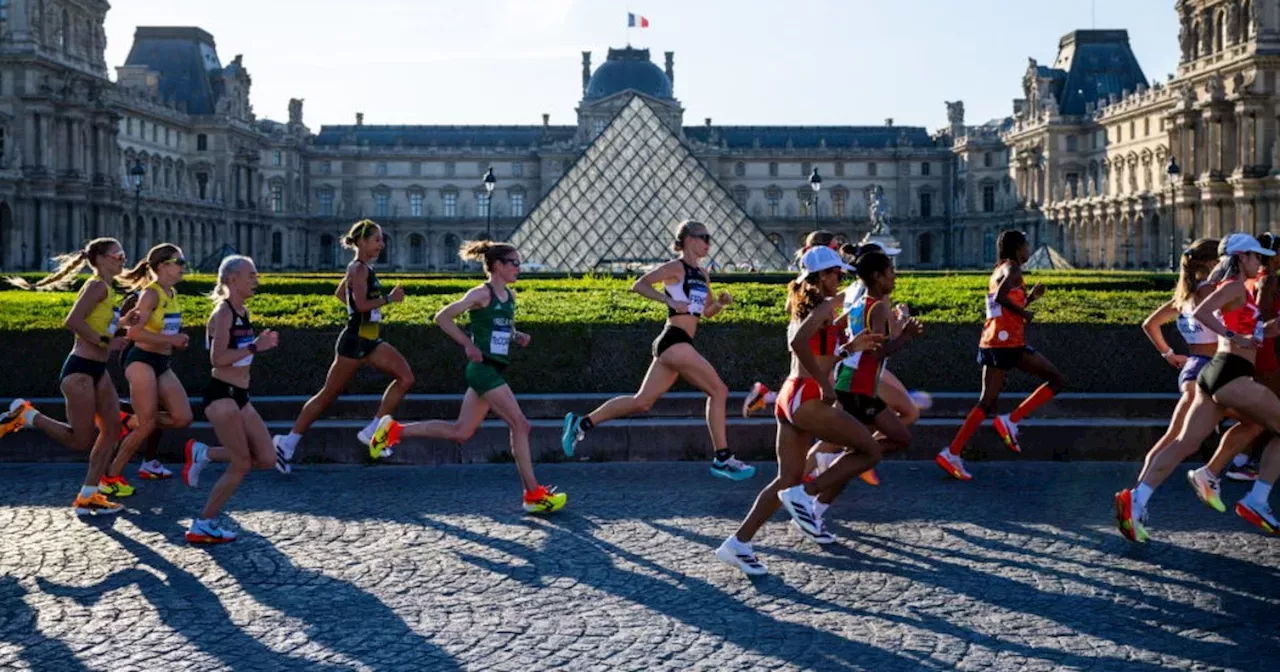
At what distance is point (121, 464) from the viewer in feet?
24.6

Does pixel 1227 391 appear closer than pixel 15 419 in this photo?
Yes

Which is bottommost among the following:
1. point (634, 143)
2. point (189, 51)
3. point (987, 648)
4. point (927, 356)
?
point (987, 648)

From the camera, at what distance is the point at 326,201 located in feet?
266

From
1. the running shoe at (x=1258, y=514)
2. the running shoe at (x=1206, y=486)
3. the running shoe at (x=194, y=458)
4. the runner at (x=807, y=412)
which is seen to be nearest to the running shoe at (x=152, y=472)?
the running shoe at (x=194, y=458)

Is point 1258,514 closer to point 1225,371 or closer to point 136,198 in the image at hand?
point 1225,371

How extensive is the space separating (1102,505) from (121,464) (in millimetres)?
5445

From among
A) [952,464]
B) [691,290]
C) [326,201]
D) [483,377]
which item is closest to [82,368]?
[483,377]

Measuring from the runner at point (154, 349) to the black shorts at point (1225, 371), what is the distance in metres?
5.13

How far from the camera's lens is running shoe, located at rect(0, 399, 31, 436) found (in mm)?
7668

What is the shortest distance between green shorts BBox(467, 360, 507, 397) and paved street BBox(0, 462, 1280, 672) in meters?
0.68

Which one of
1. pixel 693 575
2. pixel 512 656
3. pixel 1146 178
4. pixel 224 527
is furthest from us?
pixel 1146 178

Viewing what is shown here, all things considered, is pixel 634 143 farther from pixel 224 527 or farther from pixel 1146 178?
pixel 224 527

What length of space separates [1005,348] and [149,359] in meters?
5.01

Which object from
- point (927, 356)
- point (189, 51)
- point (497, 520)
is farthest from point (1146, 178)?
point (497, 520)
